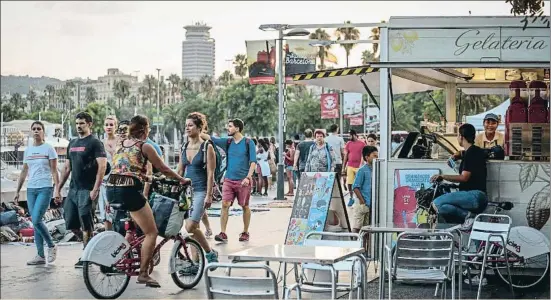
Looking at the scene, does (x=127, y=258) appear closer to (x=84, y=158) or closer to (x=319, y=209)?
(x=84, y=158)

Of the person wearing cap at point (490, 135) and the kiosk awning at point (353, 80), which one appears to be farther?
the kiosk awning at point (353, 80)

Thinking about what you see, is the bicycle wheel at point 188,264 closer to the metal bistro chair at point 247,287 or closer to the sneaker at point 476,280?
the sneaker at point 476,280

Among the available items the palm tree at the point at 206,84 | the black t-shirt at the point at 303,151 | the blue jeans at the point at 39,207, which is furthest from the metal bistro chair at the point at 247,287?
the palm tree at the point at 206,84

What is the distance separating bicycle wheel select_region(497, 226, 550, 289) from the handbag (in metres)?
3.36

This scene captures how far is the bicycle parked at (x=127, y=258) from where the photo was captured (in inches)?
379

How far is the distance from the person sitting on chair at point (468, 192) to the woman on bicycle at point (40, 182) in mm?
4895

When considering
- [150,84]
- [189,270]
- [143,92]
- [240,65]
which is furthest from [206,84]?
[189,270]

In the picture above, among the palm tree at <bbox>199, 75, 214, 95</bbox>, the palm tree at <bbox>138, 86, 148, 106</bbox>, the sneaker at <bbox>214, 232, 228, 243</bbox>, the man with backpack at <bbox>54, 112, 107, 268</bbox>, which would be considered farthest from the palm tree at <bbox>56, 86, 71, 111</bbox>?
the man with backpack at <bbox>54, 112, 107, 268</bbox>

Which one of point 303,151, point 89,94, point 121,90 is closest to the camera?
point 303,151

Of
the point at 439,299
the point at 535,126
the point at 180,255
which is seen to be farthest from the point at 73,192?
the point at 535,126

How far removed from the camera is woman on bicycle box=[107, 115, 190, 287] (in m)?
9.69

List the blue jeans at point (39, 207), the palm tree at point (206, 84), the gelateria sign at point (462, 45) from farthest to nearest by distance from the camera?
the palm tree at point (206, 84) → the blue jeans at point (39, 207) → the gelateria sign at point (462, 45)

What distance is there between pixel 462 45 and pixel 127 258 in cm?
437

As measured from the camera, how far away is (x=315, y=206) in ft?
40.4
